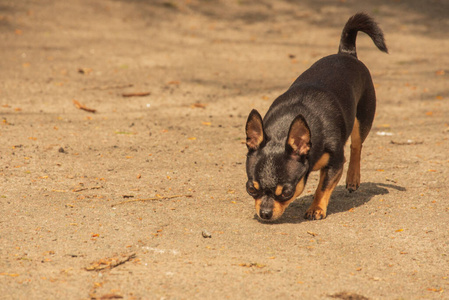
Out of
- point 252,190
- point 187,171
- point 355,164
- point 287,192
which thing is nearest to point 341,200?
point 355,164

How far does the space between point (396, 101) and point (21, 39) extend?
702cm

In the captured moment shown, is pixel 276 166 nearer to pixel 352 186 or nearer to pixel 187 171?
pixel 352 186

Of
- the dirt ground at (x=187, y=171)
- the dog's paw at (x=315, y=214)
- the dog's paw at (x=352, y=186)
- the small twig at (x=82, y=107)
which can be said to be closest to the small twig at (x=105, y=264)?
the dirt ground at (x=187, y=171)

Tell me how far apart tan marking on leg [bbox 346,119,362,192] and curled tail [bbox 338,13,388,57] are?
2.61ft

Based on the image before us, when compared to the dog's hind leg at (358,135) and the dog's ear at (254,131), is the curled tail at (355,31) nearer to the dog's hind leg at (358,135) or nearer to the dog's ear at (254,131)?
the dog's hind leg at (358,135)

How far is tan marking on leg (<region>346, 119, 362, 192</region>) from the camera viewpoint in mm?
6078

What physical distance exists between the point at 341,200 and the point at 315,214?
27.3 inches

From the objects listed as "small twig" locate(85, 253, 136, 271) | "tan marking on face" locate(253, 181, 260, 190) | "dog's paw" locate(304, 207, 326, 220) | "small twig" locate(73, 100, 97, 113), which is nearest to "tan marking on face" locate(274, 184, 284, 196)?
"tan marking on face" locate(253, 181, 260, 190)

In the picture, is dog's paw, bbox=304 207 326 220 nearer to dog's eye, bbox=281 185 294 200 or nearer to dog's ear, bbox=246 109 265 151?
dog's eye, bbox=281 185 294 200

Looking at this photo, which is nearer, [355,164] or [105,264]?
[105,264]

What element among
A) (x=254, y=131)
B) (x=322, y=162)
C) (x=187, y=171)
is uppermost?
(x=254, y=131)

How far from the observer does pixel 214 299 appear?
3.76m

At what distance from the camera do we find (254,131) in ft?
16.3

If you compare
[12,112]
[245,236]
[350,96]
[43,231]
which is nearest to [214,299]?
[245,236]
